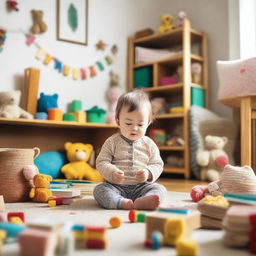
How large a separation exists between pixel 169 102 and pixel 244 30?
32.4 inches

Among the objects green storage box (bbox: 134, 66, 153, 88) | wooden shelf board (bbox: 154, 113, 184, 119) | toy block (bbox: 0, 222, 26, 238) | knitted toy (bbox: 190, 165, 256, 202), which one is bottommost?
toy block (bbox: 0, 222, 26, 238)

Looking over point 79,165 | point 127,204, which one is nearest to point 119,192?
point 127,204

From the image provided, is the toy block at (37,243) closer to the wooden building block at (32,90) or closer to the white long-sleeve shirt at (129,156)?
A: the white long-sleeve shirt at (129,156)

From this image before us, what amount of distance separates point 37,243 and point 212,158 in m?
1.98

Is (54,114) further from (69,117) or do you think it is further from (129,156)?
(129,156)

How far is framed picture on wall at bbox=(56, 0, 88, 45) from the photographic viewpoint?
9.11 ft

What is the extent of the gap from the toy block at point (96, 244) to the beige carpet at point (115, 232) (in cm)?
1

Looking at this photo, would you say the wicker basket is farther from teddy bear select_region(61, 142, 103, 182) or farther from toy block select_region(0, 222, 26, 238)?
teddy bear select_region(61, 142, 103, 182)

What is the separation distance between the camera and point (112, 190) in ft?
4.42

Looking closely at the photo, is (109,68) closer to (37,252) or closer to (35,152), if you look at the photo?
(35,152)

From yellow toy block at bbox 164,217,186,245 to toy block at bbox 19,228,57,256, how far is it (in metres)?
0.25

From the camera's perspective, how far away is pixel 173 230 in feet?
2.62

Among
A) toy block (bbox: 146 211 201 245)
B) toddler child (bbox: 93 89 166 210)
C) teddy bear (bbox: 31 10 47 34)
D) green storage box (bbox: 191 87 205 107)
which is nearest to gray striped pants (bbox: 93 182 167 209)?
toddler child (bbox: 93 89 166 210)

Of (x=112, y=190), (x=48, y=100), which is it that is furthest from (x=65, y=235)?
(x=48, y=100)
